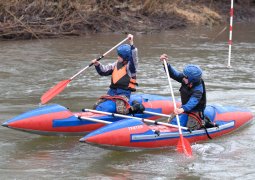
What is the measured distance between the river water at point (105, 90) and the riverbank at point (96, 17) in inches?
22.8

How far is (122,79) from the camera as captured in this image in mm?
7973

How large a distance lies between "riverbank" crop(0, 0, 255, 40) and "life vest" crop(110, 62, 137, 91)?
31.1 feet

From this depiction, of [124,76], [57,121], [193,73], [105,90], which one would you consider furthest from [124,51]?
[105,90]

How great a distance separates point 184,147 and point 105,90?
4215mm

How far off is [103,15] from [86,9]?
67 cm

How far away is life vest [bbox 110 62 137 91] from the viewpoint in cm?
797

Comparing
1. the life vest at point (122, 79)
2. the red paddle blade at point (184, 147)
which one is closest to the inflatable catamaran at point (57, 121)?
the life vest at point (122, 79)

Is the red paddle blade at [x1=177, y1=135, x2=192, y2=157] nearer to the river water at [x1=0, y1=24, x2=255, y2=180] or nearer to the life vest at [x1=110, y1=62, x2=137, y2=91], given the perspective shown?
the river water at [x1=0, y1=24, x2=255, y2=180]

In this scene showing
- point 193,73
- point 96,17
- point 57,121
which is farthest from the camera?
point 96,17

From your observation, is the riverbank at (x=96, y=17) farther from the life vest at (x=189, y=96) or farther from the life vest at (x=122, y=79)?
the life vest at (x=189, y=96)

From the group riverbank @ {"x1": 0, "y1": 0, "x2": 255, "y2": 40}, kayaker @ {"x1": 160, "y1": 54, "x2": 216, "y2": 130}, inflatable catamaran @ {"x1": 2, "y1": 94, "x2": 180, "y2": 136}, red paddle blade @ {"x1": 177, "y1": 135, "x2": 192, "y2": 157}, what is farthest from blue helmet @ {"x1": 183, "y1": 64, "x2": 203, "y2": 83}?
riverbank @ {"x1": 0, "y1": 0, "x2": 255, "y2": 40}

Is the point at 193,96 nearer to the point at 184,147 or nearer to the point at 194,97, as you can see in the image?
the point at 194,97

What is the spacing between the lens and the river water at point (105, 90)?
21.1 feet

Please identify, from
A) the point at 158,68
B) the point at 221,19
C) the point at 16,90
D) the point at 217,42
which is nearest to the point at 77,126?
the point at 16,90
